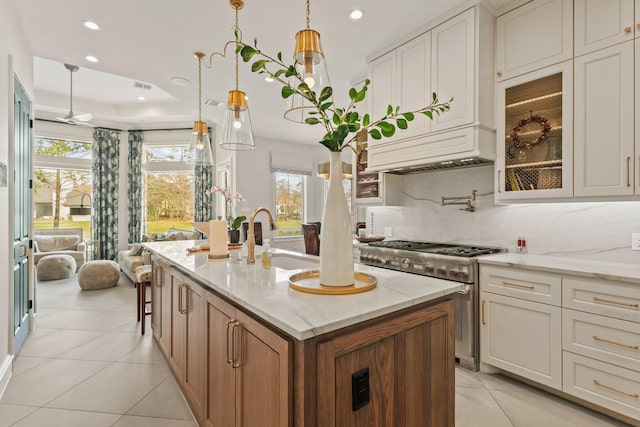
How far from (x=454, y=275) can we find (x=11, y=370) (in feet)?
11.6

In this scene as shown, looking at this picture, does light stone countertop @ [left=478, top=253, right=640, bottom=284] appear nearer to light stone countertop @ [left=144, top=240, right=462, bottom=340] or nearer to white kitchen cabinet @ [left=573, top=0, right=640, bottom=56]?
light stone countertop @ [left=144, top=240, right=462, bottom=340]

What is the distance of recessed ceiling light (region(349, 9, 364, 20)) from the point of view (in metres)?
2.53

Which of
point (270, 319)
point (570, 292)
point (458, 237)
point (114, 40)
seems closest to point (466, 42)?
point (458, 237)

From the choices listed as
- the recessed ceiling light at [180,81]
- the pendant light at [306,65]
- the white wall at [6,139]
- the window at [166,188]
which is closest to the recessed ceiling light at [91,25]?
the white wall at [6,139]

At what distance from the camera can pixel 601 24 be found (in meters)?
2.06

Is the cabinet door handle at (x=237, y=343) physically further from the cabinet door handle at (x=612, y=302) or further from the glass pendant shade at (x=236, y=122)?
the cabinet door handle at (x=612, y=302)

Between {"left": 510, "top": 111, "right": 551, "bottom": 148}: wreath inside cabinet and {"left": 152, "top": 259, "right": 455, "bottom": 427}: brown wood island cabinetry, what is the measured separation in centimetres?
172

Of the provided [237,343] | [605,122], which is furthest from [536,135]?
[237,343]

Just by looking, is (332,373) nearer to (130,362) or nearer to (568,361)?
(568,361)

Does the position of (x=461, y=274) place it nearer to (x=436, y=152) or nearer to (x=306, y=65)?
(x=436, y=152)

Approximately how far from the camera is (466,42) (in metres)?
2.49

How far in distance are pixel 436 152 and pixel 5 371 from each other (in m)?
3.72

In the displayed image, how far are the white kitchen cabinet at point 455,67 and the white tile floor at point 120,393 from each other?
2.01 metres

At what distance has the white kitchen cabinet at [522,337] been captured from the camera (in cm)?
207
